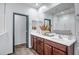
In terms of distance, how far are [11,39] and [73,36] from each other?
3.63ft

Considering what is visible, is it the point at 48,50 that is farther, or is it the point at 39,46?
the point at 39,46

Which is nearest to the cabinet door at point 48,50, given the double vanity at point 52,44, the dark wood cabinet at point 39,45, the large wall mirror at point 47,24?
the double vanity at point 52,44

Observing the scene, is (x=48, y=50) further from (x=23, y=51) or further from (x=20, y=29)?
(x=20, y=29)

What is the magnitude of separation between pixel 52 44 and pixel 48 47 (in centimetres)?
12

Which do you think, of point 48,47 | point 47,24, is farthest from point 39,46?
point 47,24

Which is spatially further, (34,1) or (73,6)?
(34,1)

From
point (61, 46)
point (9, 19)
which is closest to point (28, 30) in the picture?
point (9, 19)

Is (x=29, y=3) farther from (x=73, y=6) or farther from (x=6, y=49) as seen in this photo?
(x=6, y=49)

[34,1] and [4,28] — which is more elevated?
[34,1]

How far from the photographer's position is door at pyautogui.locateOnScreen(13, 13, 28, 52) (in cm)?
158

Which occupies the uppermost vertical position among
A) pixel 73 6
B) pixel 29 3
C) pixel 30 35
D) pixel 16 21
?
pixel 29 3

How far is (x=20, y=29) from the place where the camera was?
1.59 metres

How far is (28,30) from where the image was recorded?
1652mm

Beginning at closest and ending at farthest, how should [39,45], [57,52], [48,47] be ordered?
[57,52] < [48,47] < [39,45]
